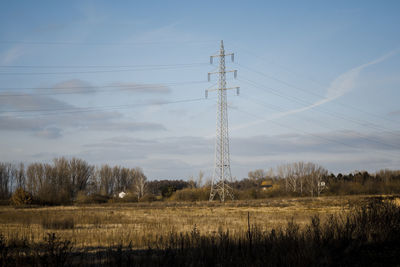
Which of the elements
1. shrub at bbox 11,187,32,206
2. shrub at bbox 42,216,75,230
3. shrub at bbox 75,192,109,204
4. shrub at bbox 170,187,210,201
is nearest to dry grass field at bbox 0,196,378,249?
shrub at bbox 42,216,75,230

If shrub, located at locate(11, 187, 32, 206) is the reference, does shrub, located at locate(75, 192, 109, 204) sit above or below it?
below

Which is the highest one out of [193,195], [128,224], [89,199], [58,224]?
[58,224]

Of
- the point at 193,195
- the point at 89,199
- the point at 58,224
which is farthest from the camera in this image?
the point at 89,199

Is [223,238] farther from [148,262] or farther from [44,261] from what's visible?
[44,261]

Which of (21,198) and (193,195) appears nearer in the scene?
(21,198)

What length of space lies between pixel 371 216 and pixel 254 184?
5394 inches

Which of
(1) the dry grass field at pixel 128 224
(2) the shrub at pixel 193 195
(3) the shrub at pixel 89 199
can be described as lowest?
(3) the shrub at pixel 89 199

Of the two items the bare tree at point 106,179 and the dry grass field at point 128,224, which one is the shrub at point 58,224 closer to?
the dry grass field at point 128,224

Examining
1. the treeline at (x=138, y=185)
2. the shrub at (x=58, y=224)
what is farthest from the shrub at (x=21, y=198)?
the shrub at (x=58, y=224)

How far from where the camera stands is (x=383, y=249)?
10070mm

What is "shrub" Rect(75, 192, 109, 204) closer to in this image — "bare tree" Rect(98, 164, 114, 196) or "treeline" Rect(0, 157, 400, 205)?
"treeline" Rect(0, 157, 400, 205)

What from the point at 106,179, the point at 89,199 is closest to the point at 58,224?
the point at 89,199

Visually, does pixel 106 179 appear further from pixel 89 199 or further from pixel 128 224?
pixel 128 224

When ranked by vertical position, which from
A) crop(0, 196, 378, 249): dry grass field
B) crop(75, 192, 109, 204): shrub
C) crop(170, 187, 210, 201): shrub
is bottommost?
crop(75, 192, 109, 204): shrub
